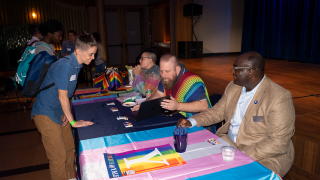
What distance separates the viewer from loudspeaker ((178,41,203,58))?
9376 mm

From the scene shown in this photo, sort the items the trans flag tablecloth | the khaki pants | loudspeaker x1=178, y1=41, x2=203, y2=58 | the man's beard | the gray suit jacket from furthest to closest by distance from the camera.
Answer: loudspeaker x1=178, y1=41, x2=203, y2=58
the man's beard
the khaki pants
the gray suit jacket
the trans flag tablecloth

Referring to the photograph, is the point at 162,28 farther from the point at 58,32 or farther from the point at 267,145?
the point at 267,145

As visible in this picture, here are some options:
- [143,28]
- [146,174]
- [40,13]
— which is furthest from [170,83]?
[40,13]

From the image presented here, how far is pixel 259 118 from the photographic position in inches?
60.6

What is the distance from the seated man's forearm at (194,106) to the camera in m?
1.94

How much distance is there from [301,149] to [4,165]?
3.39m

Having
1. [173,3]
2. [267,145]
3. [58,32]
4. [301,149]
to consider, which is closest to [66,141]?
[58,32]

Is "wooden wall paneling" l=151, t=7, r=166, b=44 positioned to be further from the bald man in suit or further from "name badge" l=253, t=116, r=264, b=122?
"name badge" l=253, t=116, r=264, b=122

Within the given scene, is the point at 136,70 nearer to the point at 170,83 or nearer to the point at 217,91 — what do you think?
the point at 170,83

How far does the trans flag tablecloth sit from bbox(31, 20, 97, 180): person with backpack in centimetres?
45

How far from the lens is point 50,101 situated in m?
1.89

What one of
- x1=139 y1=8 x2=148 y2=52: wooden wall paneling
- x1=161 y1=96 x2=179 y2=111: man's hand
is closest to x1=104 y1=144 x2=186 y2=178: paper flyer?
x1=161 y1=96 x2=179 y2=111: man's hand

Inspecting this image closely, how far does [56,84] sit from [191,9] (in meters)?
8.33

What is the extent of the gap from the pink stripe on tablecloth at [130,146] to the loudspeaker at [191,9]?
331 inches
